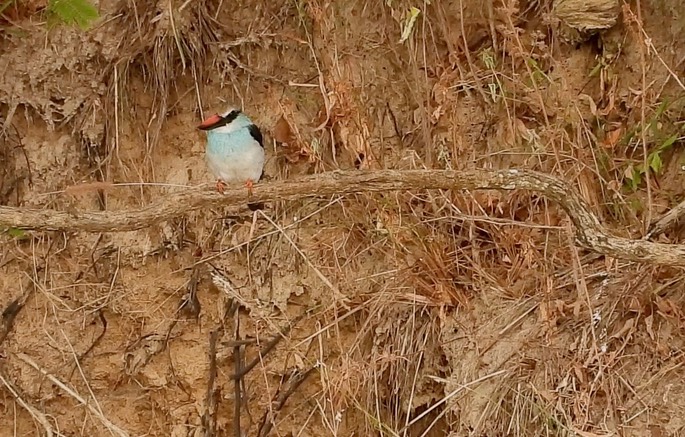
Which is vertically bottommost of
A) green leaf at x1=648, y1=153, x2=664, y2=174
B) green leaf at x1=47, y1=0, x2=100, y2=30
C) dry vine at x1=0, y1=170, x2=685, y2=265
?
green leaf at x1=648, y1=153, x2=664, y2=174

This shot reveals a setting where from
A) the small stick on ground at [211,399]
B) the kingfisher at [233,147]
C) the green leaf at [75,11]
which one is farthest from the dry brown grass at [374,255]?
the green leaf at [75,11]

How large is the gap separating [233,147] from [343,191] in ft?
2.85

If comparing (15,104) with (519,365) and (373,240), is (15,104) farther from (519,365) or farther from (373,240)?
(519,365)

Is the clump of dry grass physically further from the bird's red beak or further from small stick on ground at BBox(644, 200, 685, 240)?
small stick on ground at BBox(644, 200, 685, 240)

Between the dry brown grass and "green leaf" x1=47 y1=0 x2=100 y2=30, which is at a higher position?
"green leaf" x1=47 y1=0 x2=100 y2=30

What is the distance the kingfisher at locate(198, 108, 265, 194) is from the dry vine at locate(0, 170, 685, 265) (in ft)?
2.63

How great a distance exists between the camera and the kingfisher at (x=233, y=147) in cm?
306

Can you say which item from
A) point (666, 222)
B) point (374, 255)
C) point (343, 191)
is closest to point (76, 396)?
point (374, 255)

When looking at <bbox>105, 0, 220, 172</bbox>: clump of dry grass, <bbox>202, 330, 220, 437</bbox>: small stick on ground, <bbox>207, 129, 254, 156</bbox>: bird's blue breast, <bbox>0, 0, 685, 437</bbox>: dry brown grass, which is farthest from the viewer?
<bbox>202, 330, 220, 437</bbox>: small stick on ground

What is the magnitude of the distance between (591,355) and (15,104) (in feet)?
6.65

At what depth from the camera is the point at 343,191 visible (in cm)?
225

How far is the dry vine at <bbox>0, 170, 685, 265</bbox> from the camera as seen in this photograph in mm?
2221

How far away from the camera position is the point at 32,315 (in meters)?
3.35

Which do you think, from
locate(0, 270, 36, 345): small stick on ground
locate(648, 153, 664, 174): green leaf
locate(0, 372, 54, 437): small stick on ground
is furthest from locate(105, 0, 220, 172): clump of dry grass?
locate(648, 153, 664, 174): green leaf
